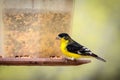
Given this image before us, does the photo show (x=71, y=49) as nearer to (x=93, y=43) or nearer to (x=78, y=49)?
(x=78, y=49)

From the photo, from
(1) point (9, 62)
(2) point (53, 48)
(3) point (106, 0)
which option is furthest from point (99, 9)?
(1) point (9, 62)

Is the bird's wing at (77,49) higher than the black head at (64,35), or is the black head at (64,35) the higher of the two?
the black head at (64,35)

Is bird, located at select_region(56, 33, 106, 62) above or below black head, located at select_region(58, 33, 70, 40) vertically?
below

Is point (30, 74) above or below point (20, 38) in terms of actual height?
below

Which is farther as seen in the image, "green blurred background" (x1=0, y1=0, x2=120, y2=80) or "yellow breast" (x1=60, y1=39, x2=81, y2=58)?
"green blurred background" (x1=0, y1=0, x2=120, y2=80)

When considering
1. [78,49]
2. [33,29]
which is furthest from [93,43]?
[33,29]

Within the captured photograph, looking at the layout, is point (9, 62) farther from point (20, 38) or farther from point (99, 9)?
point (99, 9)
